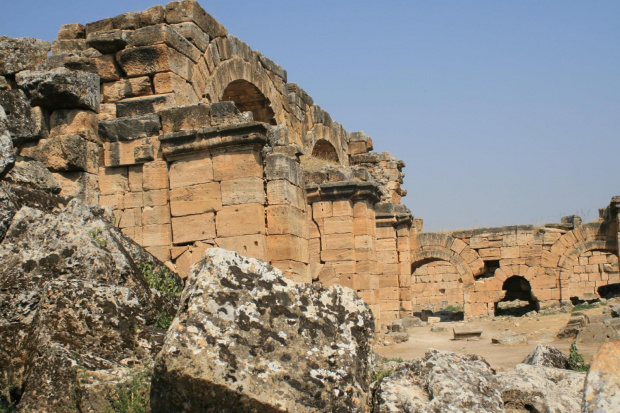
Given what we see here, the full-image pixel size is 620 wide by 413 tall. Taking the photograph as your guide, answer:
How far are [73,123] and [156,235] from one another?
1724mm

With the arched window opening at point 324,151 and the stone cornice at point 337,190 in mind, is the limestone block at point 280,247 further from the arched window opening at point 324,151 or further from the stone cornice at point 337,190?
the arched window opening at point 324,151

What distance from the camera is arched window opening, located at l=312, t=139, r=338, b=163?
1886 cm

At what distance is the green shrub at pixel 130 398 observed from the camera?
3.76 m

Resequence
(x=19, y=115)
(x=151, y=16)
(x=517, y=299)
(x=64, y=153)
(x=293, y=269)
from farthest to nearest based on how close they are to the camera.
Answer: (x=517, y=299) < (x=151, y=16) < (x=293, y=269) < (x=64, y=153) < (x=19, y=115)

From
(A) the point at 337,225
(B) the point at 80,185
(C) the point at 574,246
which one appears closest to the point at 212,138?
(B) the point at 80,185

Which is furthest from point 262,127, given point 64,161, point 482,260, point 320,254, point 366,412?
point 482,260

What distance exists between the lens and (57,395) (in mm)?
3826

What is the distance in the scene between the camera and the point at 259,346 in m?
3.52

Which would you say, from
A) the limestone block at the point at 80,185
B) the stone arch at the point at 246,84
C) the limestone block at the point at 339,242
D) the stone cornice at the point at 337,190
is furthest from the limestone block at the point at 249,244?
the limestone block at the point at 339,242

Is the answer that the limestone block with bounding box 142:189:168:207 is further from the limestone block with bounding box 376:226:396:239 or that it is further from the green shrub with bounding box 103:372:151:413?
the limestone block with bounding box 376:226:396:239

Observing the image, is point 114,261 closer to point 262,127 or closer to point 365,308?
point 365,308

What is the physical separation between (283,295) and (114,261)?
5.01 feet

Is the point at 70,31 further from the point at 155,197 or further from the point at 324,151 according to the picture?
the point at 324,151

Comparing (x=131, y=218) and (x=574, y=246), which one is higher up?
(x=574, y=246)
